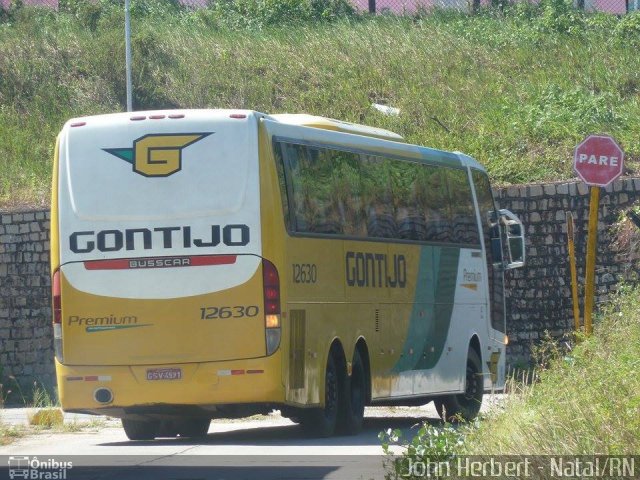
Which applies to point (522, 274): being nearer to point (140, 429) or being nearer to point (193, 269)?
Answer: point (140, 429)

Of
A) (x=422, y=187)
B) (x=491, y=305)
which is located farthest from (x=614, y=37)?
(x=422, y=187)

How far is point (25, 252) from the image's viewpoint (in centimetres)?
2294

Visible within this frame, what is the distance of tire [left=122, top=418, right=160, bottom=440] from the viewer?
1493 centimetres

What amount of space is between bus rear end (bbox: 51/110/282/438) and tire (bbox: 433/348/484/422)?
19.4 feet

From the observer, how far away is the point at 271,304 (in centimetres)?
1298

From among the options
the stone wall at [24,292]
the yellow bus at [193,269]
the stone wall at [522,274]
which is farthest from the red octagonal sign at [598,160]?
the stone wall at [24,292]

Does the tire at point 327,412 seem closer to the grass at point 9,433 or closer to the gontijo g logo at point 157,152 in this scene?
the gontijo g logo at point 157,152

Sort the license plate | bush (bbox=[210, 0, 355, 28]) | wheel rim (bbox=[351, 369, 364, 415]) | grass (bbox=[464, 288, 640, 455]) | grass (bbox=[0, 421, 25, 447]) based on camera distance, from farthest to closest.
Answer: bush (bbox=[210, 0, 355, 28]) < wheel rim (bbox=[351, 369, 364, 415]) < grass (bbox=[0, 421, 25, 447]) < the license plate < grass (bbox=[464, 288, 640, 455])

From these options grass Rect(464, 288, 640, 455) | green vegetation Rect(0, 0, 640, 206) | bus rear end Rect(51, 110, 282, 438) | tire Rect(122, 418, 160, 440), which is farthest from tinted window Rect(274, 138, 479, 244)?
green vegetation Rect(0, 0, 640, 206)

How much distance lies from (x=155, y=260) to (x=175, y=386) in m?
1.24

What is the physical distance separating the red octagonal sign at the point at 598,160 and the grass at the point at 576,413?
17.5ft

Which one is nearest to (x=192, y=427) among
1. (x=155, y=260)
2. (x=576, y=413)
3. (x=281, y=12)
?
(x=155, y=260)

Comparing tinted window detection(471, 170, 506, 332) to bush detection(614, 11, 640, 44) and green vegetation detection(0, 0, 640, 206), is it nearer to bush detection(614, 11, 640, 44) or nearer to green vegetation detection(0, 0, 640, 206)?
green vegetation detection(0, 0, 640, 206)

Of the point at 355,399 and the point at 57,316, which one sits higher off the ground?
the point at 57,316
